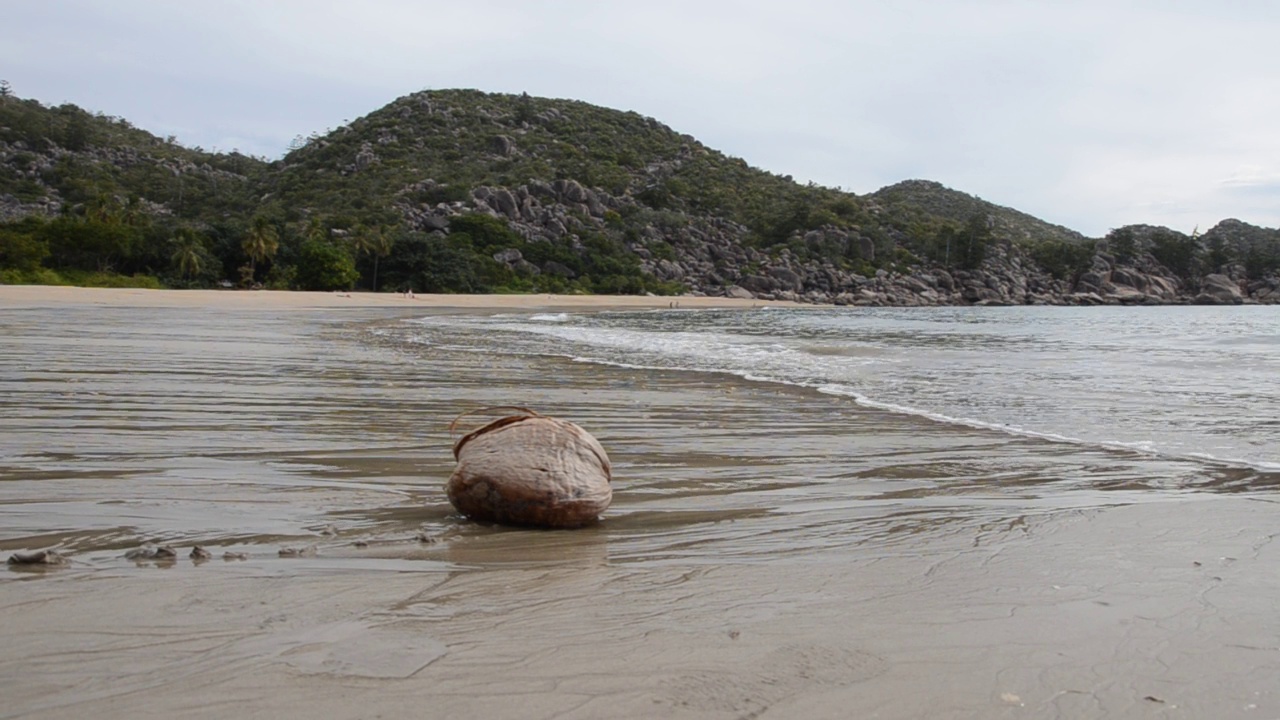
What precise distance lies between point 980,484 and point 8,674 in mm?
4725

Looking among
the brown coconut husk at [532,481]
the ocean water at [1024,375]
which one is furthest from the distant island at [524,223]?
the brown coconut husk at [532,481]

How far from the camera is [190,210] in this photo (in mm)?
90188

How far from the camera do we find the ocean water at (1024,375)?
7.73 m

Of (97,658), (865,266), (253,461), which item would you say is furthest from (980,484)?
(865,266)

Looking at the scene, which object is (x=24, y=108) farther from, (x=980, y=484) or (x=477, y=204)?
(x=980, y=484)

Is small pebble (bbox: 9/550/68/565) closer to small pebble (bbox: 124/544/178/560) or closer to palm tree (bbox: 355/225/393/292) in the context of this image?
small pebble (bbox: 124/544/178/560)

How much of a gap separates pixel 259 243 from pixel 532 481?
57.2m

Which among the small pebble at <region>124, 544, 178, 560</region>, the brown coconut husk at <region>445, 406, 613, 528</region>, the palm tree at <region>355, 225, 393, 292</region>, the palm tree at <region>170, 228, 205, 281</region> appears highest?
the palm tree at <region>355, 225, 393, 292</region>

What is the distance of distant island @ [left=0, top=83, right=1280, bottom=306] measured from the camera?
59.8 metres

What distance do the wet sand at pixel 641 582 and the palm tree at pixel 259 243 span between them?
53208 millimetres

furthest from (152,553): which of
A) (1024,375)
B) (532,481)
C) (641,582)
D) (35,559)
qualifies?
(1024,375)

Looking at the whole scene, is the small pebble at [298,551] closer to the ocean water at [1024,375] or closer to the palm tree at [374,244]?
the ocean water at [1024,375]

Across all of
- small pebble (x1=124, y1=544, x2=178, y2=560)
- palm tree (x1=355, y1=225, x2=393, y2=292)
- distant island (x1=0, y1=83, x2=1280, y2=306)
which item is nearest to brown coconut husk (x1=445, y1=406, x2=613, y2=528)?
small pebble (x1=124, y1=544, x2=178, y2=560)

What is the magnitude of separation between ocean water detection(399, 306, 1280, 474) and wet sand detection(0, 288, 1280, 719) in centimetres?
149
